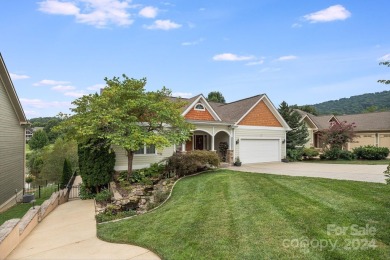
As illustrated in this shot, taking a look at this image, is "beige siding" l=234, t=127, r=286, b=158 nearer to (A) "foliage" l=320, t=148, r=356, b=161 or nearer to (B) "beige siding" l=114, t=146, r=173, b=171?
(A) "foliage" l=320, t=148, r=356, b=161

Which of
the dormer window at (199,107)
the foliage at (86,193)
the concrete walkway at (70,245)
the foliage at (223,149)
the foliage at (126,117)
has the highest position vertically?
the dormer window at (199,107)

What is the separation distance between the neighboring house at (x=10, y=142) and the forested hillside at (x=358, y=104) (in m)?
62.5

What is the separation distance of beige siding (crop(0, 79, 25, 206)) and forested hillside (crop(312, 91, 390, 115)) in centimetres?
6264

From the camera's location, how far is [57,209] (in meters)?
10.9

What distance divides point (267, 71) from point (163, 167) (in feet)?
49.4

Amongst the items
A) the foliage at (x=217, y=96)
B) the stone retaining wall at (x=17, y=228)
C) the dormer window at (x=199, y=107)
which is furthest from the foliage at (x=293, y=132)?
the foliage at (x=217, y=96)

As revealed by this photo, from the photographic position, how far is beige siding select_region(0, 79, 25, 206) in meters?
13.7

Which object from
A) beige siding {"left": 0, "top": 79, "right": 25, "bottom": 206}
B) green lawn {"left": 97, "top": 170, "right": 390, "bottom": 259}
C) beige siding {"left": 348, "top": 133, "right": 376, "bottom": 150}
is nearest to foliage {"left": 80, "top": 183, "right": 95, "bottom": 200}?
beige siding {"left": 0, "top": 79, "right": 25, "bottom": 206}

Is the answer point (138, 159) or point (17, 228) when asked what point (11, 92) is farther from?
point (17, 228)

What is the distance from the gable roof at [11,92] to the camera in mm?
13593

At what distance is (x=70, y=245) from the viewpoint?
597 centimetres

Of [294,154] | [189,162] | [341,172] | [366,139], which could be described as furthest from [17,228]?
[366,139]

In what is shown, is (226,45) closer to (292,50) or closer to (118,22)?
(292,50)

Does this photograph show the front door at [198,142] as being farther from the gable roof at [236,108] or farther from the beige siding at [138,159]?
the beige siding at [138,159]
